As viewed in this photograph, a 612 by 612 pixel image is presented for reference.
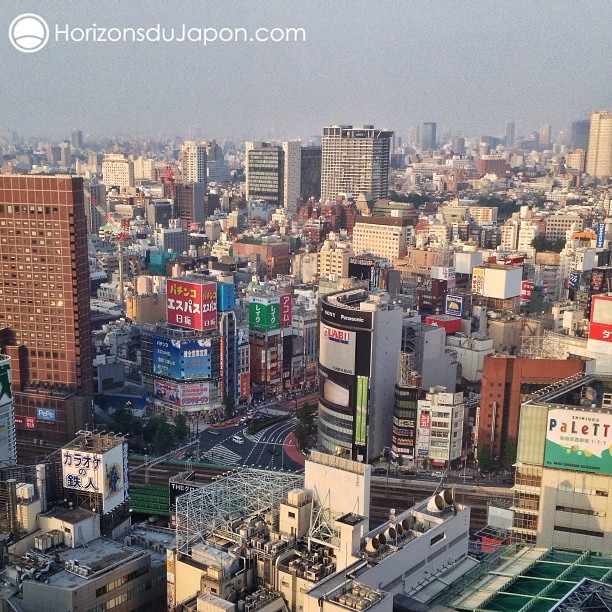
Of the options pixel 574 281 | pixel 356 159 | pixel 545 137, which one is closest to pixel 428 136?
pixel 545 137

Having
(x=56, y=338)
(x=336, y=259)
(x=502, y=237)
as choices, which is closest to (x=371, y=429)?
(x=56, y=338)

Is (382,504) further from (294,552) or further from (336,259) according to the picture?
(336,259)

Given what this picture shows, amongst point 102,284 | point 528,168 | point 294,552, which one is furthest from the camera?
point 528,168

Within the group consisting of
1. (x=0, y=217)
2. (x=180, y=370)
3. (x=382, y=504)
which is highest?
(x=0, y=217)

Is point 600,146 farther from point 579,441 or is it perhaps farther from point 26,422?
point 579,441

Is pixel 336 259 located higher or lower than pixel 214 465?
higher

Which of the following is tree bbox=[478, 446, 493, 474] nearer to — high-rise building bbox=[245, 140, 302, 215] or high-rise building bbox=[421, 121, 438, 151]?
high-rise building bbox=[245, 140, 302, 215]
